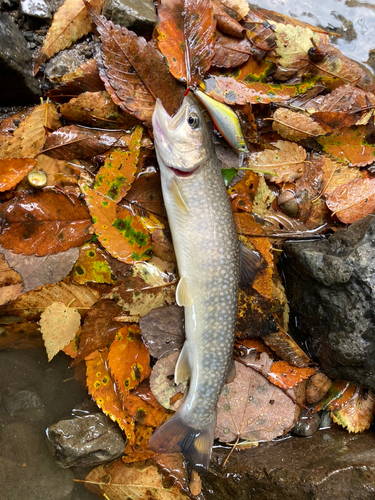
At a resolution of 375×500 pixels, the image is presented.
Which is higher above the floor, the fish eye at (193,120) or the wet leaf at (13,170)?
the fish eye at (193,120)

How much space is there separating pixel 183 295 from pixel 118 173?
1.05 meters

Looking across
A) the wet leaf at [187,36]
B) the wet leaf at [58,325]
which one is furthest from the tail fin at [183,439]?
the wet leaf at [187,36]

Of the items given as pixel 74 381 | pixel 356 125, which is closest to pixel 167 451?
pixel 74 381

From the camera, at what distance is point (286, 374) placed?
311 centimetres

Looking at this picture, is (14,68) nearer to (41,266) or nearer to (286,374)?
(41,266)

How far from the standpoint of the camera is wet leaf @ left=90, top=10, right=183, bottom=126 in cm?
271

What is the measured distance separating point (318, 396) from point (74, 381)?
6.70 ft

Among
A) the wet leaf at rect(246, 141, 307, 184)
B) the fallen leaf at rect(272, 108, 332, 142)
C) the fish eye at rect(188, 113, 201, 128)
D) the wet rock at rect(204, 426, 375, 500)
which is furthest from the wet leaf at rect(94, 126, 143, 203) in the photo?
the wet rock at rect(204, 426, 375, 500)

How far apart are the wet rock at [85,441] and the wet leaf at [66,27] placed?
276 centimetres

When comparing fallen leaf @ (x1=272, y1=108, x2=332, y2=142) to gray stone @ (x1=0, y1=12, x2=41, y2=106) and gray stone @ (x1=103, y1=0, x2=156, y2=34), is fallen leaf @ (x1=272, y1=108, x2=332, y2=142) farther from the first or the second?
gray stone @ (x1=0, y1=12, x2=41, y2=106)

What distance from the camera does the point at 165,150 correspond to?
8.80ft

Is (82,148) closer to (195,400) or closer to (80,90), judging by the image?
(80,90)

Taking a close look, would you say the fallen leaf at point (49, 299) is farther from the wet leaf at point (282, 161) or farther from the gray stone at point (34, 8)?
the gray stone at point (34, 8)

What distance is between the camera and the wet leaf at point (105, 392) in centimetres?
289
